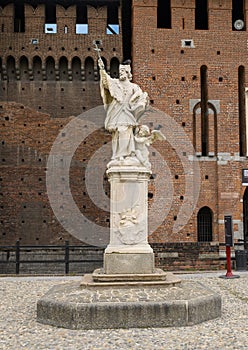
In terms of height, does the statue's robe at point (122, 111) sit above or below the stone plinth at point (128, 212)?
above

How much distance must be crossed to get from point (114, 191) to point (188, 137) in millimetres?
10534

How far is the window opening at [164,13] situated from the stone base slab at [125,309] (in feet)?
53.5

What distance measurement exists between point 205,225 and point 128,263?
11404mm

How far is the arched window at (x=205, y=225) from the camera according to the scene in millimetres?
18406

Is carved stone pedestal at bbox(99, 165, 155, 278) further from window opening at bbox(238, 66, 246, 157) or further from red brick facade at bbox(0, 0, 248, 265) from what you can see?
window opening at bbox(238, 66, 246, 157)

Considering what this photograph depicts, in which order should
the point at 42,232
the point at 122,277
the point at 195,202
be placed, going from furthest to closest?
the point at 42,232
the point at 195,202
the point at 122,277

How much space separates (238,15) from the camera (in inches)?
822

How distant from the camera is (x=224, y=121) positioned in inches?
714

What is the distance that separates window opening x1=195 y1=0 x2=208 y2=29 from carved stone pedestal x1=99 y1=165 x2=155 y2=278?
47.0ft

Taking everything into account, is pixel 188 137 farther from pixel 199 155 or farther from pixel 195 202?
pixel 195 202

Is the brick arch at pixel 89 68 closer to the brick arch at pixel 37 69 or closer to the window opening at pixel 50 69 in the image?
the window opening at pixel 50 69

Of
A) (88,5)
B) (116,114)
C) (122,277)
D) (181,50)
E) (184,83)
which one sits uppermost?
(88,5)

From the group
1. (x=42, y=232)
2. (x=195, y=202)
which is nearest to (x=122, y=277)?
(x=195, y=202)

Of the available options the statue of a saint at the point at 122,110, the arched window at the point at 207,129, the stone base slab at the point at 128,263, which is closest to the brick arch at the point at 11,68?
the arched window at the point at 207,129
